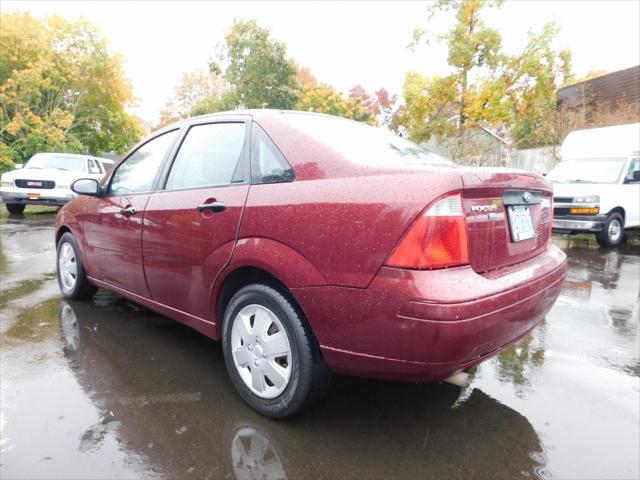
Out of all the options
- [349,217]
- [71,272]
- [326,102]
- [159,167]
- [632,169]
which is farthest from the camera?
[326,102]

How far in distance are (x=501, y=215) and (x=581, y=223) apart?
23.6ft

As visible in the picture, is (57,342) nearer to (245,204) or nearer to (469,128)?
(245,204)

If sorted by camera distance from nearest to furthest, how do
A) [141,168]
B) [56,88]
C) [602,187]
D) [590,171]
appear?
[141,168], [602,187], [590,171], [56,88]

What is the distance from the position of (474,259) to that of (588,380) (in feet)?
5.17

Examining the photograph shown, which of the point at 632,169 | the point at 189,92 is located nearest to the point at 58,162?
the point at 632,169

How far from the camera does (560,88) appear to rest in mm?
20922

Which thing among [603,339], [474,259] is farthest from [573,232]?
[474,259]

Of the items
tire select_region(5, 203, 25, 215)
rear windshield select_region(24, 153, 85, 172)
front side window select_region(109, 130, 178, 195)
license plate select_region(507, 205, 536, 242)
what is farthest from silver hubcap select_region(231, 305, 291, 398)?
tire select_region(5, 203, 25, 215)

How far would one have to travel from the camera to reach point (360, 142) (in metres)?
2.53

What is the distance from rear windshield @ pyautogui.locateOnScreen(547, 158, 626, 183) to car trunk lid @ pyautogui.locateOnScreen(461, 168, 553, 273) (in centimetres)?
767

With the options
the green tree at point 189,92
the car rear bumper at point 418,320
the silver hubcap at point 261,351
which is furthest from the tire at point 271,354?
the green tree at point 189,92

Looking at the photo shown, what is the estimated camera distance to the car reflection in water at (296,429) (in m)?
2.00

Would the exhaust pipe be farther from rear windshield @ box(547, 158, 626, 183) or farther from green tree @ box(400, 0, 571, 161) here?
green tree @ box(400, 0, 571, 161)

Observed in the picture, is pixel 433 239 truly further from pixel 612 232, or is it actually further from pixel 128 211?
pixel 612 232
